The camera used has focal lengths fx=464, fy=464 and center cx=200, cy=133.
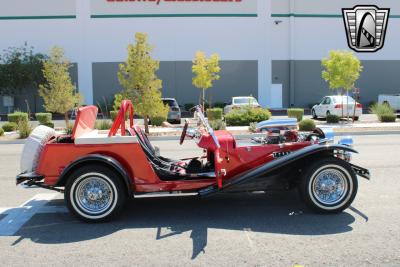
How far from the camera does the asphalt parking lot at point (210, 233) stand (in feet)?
14.9

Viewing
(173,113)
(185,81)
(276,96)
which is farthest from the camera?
(276,96)

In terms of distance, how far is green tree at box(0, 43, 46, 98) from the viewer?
3534 cm

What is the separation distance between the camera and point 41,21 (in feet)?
122

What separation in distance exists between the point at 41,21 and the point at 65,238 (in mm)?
35434

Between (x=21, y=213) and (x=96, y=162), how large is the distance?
5.00 ft

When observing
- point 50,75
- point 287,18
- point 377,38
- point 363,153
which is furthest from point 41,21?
point 363,153

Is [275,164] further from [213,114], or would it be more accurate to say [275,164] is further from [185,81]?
[185,81]

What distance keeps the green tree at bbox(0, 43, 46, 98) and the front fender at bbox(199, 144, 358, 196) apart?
3274 centimetres

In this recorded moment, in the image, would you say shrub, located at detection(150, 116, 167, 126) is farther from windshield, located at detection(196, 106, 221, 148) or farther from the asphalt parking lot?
windshield, located at detection(196, 106, 221, 148)

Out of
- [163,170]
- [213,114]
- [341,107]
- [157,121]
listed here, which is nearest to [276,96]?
[341,107]

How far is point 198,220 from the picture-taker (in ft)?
19.1

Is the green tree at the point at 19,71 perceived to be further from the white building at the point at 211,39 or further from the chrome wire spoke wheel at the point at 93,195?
the chrome wire spoke wheel at the point at 93,195

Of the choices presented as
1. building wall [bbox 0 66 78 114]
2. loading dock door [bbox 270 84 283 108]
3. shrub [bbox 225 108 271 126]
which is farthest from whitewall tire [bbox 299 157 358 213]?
building wall [bbox 0 66 78 114]

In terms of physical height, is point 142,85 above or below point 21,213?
above
